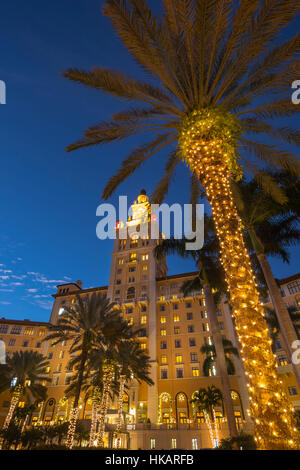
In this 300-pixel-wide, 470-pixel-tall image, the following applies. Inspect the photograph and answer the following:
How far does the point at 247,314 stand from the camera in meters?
6.82

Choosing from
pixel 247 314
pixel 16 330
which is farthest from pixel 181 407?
pixel 247 314

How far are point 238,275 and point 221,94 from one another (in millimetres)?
6944

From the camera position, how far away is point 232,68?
9.68m

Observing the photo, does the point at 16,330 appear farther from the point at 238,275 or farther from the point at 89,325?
the point at 238,275

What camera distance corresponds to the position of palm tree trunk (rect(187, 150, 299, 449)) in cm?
555

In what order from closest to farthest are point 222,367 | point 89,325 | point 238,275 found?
point 238,275 → point 222,367 → point 89,325

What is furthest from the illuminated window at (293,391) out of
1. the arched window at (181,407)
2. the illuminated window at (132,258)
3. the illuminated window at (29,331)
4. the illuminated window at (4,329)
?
the illuminated window at (4,329)

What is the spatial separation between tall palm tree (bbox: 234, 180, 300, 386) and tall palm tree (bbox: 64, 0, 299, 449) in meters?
5.28

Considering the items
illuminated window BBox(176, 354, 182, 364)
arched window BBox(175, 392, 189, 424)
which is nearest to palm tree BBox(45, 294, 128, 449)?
arched window BBox(175, 392, 189, 424)

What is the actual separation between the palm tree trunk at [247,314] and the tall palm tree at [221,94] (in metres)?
0.02

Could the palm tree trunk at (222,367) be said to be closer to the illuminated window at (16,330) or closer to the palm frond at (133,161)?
the palm frond at (133,161)

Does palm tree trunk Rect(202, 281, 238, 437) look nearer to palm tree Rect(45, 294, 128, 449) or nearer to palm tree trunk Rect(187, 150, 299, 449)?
palm tree Rect(45, 294, 128, 449)
